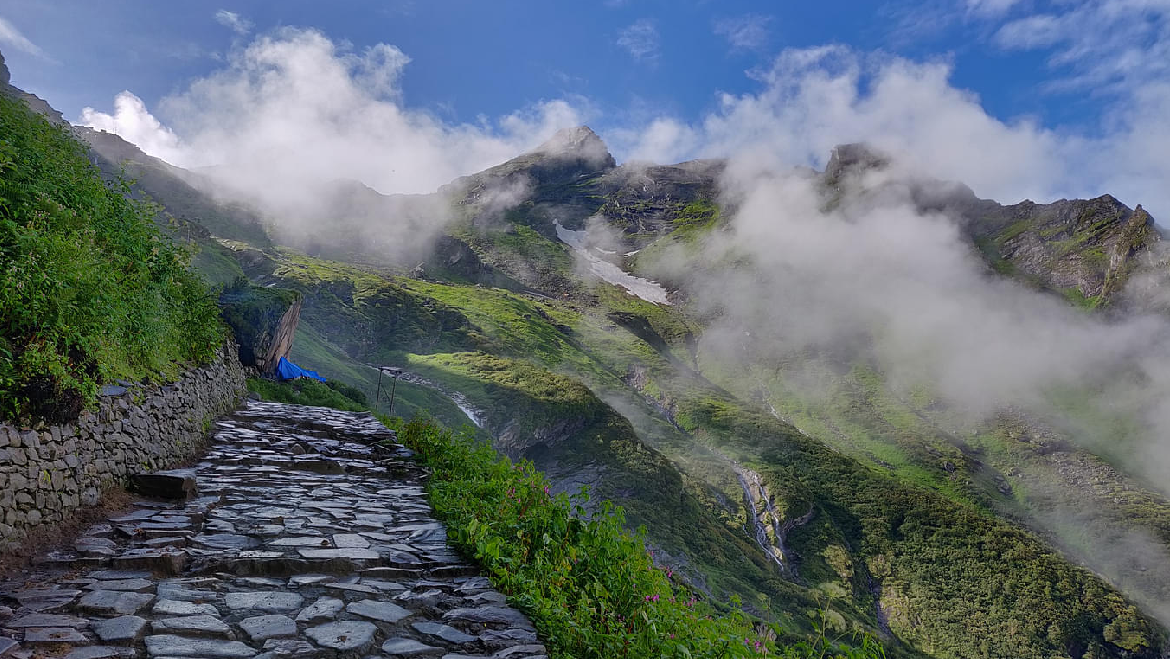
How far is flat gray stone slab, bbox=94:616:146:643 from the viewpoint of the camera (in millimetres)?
3862

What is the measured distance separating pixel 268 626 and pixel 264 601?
0.54 metres

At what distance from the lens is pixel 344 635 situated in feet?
13.9

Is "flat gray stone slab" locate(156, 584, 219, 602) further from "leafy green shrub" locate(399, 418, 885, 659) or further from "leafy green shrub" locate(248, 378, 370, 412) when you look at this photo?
"leafy green shrub" locate(248, 378, 370, 412)

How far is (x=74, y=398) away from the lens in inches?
237

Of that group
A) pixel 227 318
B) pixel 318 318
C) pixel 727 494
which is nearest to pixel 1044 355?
pixel 727 494

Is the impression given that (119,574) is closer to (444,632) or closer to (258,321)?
(444,632)

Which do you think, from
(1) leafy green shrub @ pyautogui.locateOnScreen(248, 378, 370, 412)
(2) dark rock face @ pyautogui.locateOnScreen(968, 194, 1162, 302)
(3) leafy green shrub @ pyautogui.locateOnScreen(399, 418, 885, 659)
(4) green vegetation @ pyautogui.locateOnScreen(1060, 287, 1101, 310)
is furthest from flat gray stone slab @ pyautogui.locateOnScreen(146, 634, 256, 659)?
(2) dark rock face @ pyautogui.locateOnScreen(968, 194, 1162, 302)

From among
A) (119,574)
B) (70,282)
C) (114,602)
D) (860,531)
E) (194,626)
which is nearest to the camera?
(194,626)

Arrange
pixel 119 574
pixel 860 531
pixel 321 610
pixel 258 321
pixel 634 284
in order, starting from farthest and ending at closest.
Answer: pixel 634 284, pixel 860 531, pixel 258 321, pixel 119 574, pixel 321 610

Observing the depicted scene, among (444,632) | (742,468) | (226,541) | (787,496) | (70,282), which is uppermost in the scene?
(70,282)

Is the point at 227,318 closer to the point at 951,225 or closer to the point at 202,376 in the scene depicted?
the point at 202,376

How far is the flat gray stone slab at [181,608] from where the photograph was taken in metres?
4.33

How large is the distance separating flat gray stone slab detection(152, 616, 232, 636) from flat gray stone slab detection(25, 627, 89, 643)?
410mm

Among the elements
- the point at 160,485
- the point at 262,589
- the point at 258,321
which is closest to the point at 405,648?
the point at 262,589
